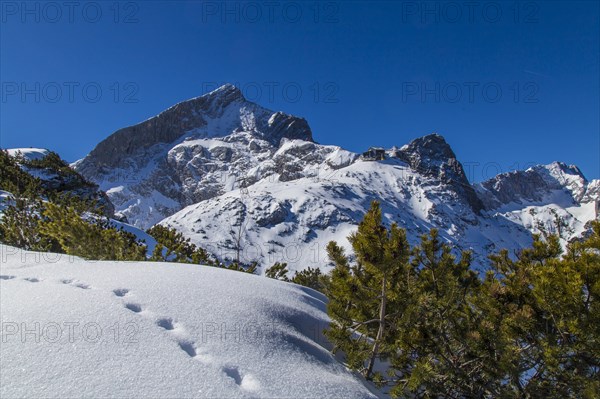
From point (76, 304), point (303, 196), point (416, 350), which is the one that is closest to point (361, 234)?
point (416, 350)

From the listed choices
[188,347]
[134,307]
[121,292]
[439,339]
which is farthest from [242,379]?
[439,339]

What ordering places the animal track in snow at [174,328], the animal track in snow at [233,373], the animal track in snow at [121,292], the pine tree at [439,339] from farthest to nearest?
the animal track in snow at [121,292], the pine tree at [439,339], the animal track in snow at [174,328], the animal track in snow at [233,373]

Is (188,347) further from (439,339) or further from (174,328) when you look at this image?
(439,339)

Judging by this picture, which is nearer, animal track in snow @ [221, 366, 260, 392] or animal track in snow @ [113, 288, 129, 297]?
animal track in snow @ [221, 366, 260, 392]

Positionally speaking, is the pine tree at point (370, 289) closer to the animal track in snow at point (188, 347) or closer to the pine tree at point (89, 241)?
the animal track in snow at point (188, 347)

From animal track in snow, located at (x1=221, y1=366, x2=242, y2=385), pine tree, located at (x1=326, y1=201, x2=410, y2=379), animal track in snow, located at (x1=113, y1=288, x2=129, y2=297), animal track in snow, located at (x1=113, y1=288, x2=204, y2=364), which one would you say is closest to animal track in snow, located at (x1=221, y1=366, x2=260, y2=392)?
animal track in snow, located at (x1=221, y1=366, x2=242, y2=385)

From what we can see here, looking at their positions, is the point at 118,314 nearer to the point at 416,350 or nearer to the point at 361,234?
the point at 361,234

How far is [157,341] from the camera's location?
15.4ft

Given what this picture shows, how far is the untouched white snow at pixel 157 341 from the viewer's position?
3.91 m

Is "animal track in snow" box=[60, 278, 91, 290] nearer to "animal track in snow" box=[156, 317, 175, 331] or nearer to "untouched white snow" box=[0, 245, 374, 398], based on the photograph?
"untouched white snow" box=[0, 245, 374, 398]

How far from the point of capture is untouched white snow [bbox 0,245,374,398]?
391 centimetres

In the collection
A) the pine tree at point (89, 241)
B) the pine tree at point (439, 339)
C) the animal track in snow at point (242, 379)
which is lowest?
the pine tree at point (89, 241)

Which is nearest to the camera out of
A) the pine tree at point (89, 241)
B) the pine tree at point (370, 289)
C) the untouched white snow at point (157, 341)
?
the untouched white snow at point (157, 341)

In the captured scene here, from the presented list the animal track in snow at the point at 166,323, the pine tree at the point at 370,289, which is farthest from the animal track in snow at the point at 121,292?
the pine tree at the point at 370,289
